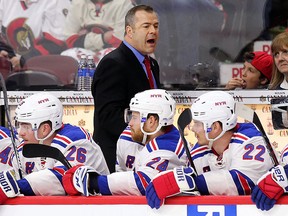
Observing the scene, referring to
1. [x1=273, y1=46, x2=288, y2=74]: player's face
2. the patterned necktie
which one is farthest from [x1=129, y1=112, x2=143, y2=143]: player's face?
[x1=273, y1=46, x2=288, y2=74]: player's face

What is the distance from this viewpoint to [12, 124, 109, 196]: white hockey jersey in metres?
7.08

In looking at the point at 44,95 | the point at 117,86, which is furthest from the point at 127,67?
the point at 44,95

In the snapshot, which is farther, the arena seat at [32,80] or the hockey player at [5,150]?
the arena seat at [32,80]

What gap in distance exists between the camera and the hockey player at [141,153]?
6934 mm

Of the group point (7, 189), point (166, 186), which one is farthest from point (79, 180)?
point (166, 186)

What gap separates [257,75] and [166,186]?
2837 mm

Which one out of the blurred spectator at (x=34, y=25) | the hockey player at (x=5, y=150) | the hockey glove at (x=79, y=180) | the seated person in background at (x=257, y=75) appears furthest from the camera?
the blurred spectator at (x=34, y=25)

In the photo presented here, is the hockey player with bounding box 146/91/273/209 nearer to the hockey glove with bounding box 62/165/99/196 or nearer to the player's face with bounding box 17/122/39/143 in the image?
the hockey glove with bounding box 62/165/99/196

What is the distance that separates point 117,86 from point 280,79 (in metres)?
1.25

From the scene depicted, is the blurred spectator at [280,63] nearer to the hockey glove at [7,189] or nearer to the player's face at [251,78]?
the player's face at [251,78]

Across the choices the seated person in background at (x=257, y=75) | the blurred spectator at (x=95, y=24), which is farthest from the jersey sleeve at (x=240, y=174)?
the blurred spectator at (x=95, y=24)

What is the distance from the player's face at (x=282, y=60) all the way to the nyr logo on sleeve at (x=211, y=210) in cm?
236

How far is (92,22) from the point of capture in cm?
1025

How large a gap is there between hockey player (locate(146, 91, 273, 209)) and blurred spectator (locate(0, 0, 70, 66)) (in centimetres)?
322
